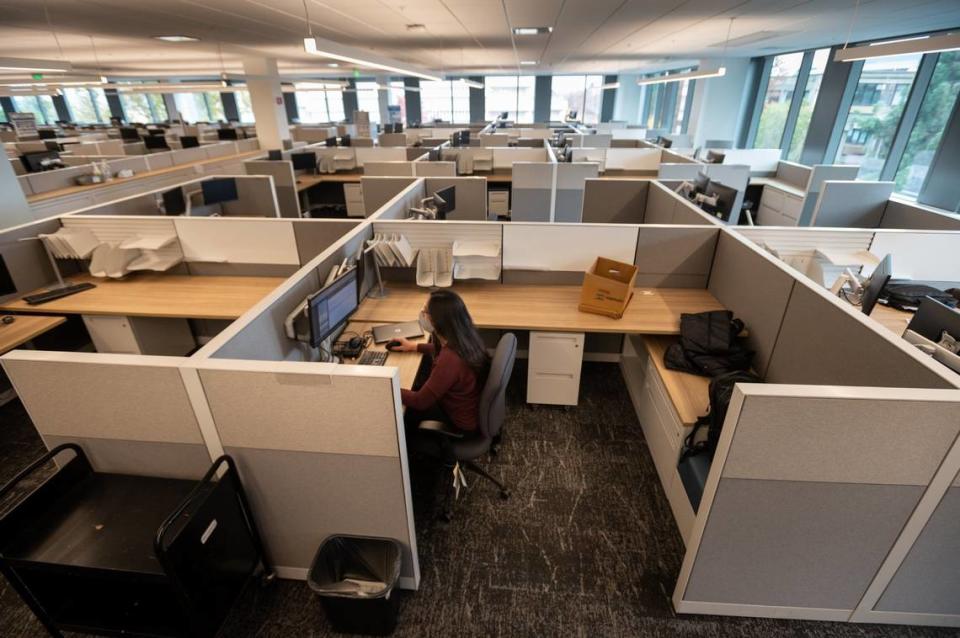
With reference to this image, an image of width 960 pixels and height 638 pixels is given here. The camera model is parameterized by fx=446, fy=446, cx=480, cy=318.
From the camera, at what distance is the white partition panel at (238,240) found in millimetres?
3012

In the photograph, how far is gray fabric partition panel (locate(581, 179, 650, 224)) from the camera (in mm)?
4449

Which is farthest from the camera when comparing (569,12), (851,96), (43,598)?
(851,96)

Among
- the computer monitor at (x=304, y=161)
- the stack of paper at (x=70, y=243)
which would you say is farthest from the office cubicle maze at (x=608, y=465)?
the computer monitor at (x=304, y=161)

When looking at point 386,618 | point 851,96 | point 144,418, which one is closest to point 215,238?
point 144,418

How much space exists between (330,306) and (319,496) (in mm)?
828

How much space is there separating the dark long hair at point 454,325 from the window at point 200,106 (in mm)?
19857

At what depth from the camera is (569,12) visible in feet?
15.0

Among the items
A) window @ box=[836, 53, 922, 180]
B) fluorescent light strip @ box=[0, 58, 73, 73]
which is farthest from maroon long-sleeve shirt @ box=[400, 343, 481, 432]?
window @ box=[836, 53, 922, 180]

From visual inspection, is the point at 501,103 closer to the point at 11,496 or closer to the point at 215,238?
the point at 215,238

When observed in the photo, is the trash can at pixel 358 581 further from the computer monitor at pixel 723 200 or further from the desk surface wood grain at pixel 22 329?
the computer monitor at pixel 723 200

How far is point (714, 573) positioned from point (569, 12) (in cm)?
503

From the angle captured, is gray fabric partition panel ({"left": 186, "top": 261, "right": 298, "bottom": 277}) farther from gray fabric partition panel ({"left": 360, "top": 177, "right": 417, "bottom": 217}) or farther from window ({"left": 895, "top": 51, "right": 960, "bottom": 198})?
window ({"left": 895, "top": 51, "right": 960, "bottom": 198})

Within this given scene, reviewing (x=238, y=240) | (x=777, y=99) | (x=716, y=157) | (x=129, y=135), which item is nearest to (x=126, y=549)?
(x=238, y=240)

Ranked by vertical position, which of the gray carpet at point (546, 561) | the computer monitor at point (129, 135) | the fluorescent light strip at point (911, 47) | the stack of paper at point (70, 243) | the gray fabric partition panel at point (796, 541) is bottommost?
the gray carpet at point (546, 561)
